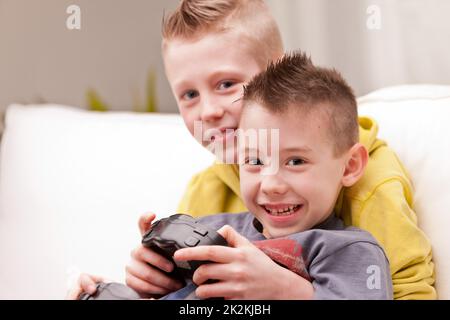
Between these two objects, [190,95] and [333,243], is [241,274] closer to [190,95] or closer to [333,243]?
[333,243]

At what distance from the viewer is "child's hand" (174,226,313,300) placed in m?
0.62

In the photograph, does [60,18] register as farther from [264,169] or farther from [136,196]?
[264,169]

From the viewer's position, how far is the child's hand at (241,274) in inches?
24.3

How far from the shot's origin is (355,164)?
0.72 meters

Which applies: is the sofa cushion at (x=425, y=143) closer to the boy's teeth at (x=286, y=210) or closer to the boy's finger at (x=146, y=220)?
the boy's teeth at (x=286, y=210)

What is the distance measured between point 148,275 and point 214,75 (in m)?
0.24

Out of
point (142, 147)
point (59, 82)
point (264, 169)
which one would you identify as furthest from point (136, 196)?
point (264, 169)

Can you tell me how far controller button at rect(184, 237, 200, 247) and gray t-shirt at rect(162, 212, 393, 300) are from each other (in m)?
0.06

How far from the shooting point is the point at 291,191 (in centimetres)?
67

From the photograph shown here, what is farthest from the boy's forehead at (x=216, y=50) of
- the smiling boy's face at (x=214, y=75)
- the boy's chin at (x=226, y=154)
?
the boy's chin at (x=226, y=154)

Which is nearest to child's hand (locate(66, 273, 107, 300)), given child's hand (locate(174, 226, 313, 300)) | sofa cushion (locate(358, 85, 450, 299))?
child's hand (locate(174, 226, 313, 300))

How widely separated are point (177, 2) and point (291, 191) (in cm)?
30

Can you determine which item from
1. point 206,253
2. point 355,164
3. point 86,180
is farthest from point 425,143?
point 86,180

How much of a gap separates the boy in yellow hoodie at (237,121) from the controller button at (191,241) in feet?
0.20
